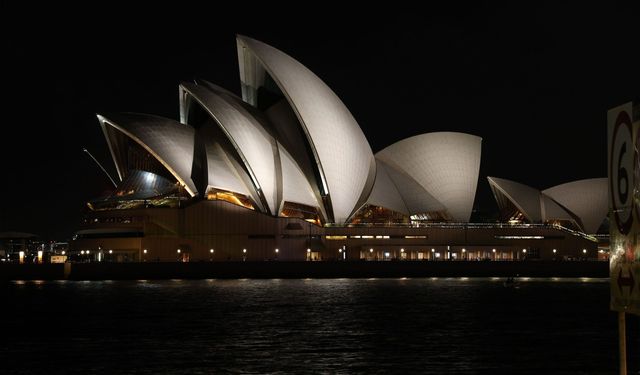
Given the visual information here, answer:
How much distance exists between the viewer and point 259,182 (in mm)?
70562

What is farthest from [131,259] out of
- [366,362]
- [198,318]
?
[366,362]

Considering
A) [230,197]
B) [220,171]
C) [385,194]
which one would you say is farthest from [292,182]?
[385,194]

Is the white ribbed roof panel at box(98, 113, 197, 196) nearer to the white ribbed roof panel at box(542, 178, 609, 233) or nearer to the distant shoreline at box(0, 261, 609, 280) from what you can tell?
the distant shoreline at box(0, 261, 609, 280)

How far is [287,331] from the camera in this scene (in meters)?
29.3

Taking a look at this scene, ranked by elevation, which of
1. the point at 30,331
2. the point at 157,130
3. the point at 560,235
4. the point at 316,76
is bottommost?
the point at 30,331

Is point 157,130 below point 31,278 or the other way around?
the other way around

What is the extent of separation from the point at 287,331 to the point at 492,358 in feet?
30.1

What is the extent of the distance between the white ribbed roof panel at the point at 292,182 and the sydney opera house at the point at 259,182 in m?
0.10

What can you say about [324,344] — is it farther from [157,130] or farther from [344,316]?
[157,130]

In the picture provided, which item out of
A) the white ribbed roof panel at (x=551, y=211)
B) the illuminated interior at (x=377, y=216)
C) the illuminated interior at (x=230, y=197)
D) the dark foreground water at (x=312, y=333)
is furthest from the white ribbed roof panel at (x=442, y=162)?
the dark foreground water at (x=312, y=333)

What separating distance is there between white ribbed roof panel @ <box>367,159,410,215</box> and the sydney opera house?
6.5 inches

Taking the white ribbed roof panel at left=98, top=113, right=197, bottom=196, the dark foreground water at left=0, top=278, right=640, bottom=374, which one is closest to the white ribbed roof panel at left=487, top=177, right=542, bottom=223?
the white ribbed roof panel at left=98, top=113, right=197, bottom=196

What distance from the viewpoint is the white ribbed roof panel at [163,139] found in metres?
69.9

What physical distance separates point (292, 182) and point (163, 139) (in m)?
11.3
